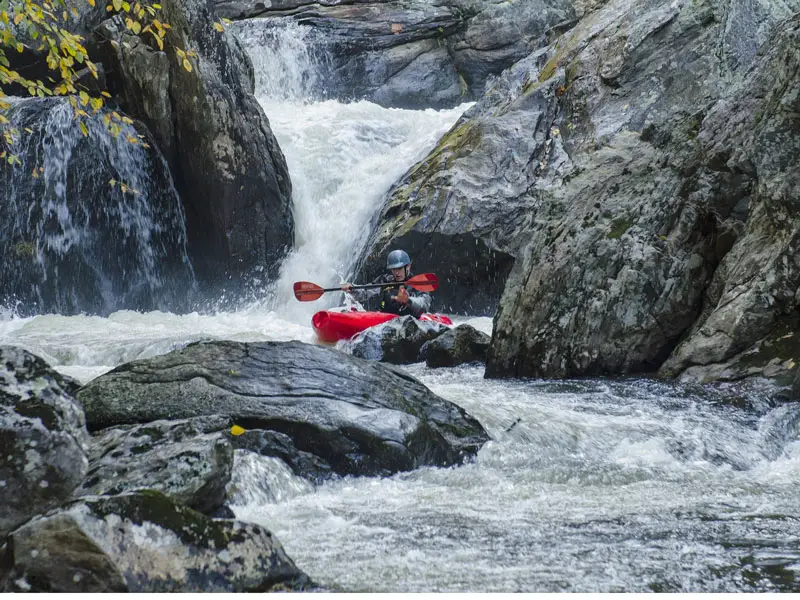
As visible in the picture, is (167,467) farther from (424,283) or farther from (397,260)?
(397,260)

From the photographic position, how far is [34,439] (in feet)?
9.75

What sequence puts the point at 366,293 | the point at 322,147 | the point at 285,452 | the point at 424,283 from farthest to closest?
the point at 322,147, the point at 366,293, the point at 424,283, the point at 285,452

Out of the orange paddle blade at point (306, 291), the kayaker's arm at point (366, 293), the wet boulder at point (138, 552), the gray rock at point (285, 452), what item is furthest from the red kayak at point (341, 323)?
the wet boulder at point (138, 552)

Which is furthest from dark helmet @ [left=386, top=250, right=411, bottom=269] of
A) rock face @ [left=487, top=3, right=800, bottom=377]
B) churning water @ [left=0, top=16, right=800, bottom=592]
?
rock face @ [left=487, top=3, right=800, bottom=377]

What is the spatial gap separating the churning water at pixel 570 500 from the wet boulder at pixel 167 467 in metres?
0.37

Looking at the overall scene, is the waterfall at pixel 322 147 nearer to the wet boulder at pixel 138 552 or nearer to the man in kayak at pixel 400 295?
the man in kayak at pixel 400 295

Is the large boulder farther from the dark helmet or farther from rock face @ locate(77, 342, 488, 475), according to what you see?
rock face @ locate(77, 342, 488, 475)

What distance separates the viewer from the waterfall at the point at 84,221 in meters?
13.6

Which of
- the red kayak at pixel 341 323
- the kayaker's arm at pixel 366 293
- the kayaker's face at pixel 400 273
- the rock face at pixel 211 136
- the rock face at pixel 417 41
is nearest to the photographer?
the red kayak at pixel 341 323

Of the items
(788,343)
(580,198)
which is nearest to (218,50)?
(580,198)

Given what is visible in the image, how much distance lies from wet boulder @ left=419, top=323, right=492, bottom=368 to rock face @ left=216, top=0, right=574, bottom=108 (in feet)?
44.6

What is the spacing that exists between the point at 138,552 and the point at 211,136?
12.6 meters

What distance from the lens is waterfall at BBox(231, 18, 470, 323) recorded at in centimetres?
1483

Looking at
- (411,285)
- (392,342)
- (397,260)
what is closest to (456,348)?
(392,342)
